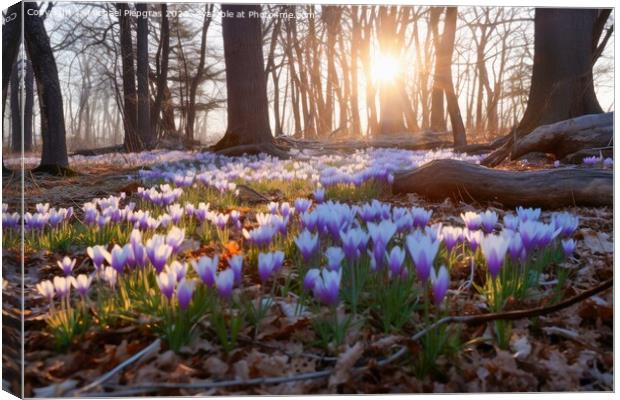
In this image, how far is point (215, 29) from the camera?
2.44m

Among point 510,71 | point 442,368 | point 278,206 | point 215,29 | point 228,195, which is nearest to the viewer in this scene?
point 442,368

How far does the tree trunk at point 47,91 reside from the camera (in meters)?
2.09

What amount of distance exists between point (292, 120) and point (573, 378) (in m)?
1.87

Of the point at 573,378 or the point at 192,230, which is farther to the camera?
the point at 192,230

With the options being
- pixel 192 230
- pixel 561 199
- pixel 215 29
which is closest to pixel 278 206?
pixel 192 230

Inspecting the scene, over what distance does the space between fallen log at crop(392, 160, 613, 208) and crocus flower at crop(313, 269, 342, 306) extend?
1618 millimetres

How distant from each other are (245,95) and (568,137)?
192cm

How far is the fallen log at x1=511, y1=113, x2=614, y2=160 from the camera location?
2791 mm

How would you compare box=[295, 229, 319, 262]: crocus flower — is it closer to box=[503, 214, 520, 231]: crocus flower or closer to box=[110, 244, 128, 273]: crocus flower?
box=[110, 244, 128, 273]: crocus flower

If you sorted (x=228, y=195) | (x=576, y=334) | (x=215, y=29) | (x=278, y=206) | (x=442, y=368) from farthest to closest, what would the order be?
1. (x=228, y=195)
2. (x=278, y=206)
3. (x=215, y=29)
4. (x=576, y=334)
5. (x=442, y=368)

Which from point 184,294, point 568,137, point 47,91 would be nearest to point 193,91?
point 47,91

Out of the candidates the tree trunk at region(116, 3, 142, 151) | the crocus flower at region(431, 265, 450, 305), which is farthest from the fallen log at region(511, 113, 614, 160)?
the tree trunk at region(116, 3, 142, 151)

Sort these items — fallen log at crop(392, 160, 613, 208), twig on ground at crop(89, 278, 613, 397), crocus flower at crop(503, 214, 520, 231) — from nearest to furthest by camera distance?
twig on ground at crop(89, 278, 613, 397) → crocus flower at crop(503, 214, 520, 231) → fallen log at crop(392, 160, 613, 208)

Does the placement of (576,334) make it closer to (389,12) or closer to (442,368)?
(442,368)
